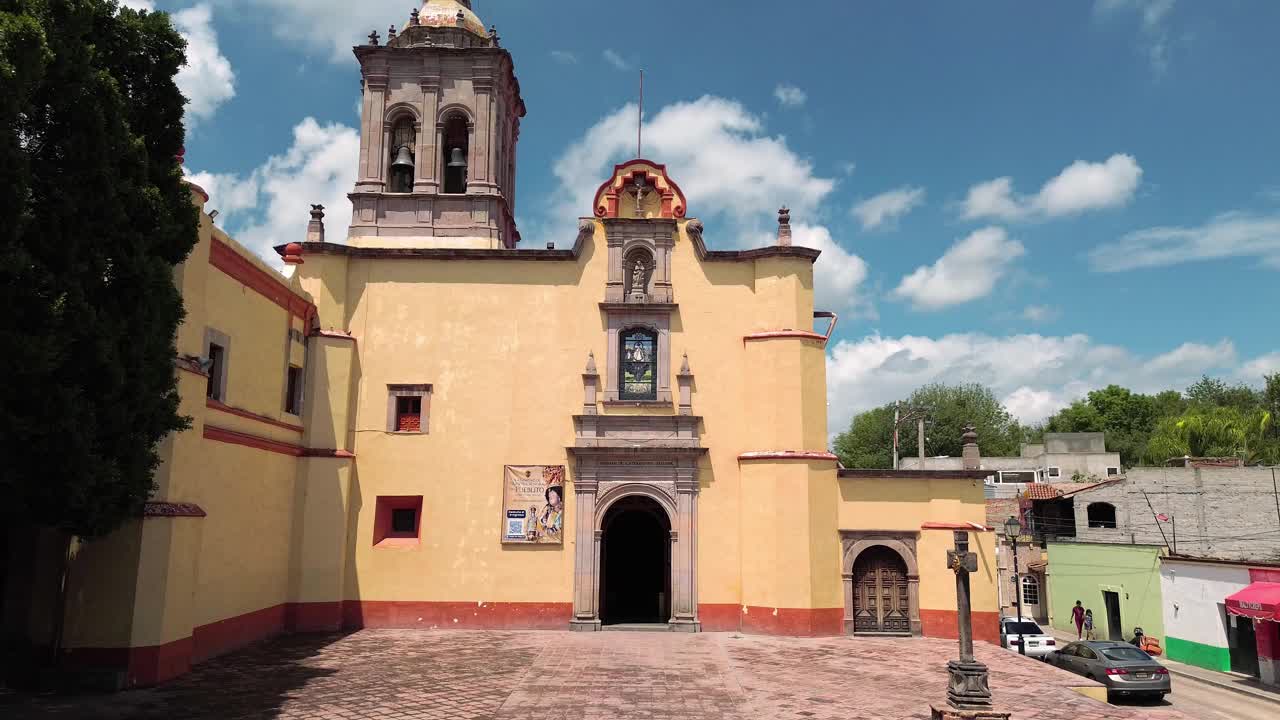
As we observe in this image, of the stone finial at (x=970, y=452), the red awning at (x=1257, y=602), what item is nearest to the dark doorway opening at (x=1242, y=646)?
the red awning at (x=1257, y=602)

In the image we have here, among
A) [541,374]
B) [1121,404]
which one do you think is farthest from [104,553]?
[1121,404]

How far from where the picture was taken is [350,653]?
1611cm

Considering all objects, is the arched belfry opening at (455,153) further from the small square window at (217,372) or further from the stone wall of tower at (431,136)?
the small square window at (217,372)

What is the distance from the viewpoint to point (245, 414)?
54.0ft

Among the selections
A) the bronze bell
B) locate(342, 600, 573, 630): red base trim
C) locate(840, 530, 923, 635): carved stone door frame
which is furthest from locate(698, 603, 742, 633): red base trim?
the bronze bell

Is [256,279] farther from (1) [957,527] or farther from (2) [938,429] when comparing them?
(2) [938,429]

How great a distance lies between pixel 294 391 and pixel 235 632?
17.9ft

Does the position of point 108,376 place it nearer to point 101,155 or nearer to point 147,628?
point 101,155

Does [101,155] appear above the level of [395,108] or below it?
below

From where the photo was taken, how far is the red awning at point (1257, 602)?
20.6 metres

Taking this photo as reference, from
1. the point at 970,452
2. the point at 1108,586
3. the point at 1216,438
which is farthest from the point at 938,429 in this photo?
the point at 970,452

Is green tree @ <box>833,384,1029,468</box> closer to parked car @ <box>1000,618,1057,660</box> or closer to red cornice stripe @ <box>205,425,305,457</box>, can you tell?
parked car @ <box>1000,618,1057,660</box>

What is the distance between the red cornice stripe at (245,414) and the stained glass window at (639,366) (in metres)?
7.24

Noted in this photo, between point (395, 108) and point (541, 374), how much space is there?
819 cm
